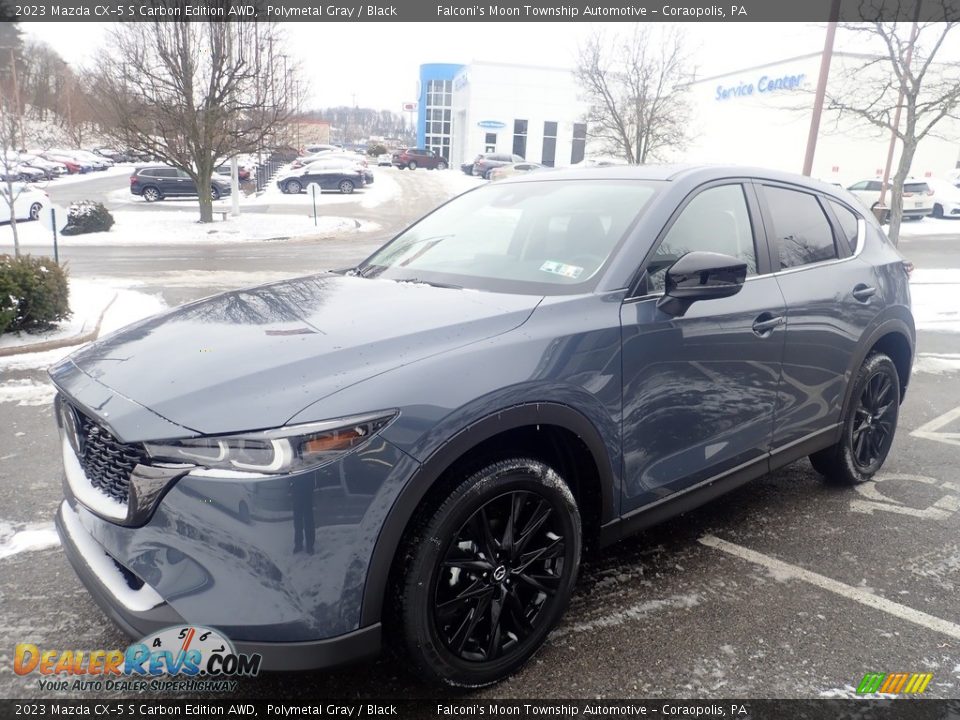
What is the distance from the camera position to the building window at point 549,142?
61.5 metres

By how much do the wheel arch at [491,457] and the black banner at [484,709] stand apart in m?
0.52

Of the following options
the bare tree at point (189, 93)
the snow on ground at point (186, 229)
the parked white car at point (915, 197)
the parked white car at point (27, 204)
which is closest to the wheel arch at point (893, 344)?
the snow on ground at point (186, 229)

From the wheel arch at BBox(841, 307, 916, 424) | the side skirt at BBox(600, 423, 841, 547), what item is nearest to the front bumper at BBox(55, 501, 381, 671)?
the side skirt at BBox(600, 423, 841, 547)

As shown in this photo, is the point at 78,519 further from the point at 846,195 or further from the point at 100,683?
the point at 846,195

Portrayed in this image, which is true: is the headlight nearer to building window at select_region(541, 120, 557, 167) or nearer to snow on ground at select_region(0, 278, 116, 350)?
snow on ground at select_region(0, 278, 116, 350)

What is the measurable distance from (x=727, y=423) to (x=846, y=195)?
213 centimetres

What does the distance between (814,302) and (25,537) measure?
13.4 feet

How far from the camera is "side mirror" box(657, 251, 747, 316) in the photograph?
8.93 ft

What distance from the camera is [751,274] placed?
3312mm

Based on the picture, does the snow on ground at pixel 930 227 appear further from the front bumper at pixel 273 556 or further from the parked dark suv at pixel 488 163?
the front bumper at pixel 273 556

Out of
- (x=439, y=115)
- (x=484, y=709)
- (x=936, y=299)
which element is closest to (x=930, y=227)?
(x=936, y=299)

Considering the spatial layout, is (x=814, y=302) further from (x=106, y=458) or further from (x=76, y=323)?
(x=76, y=323)

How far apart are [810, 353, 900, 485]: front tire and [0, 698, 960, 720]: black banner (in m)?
1.86

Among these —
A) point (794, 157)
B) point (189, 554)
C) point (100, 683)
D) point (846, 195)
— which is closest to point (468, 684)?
point (189, 554)
